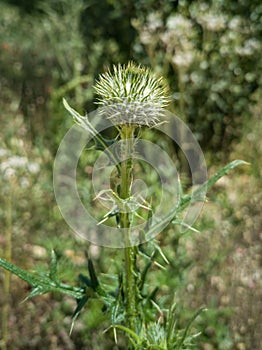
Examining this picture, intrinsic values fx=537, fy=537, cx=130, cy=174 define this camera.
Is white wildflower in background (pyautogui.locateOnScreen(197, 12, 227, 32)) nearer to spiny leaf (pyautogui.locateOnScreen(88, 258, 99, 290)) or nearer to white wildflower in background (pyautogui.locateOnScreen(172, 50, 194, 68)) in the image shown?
white wildflower in background (pyautogui.locateOnScreen(172, 50, 194, 68))

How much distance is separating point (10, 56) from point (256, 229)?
9.86 ft

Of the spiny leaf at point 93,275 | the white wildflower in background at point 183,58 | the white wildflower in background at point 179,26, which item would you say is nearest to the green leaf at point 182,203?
the spiny leaf at point 93,275

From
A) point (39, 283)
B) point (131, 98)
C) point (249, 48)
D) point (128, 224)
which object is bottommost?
point (39, 283)

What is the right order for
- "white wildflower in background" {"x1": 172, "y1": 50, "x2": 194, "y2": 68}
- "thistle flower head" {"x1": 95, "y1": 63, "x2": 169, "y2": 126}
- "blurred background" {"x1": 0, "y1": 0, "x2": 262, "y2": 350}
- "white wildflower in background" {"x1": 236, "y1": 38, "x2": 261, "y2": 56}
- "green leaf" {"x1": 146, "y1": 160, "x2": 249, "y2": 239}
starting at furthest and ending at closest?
"white wildflower in background" {"x1": 236, "y1": 38, "x2": 261, "y2": 56}, "white wildflower in background" {"x1": 172, "y1": 50, "x2": 194, "y2": 68}, "blurred background" {"x1": 0, "y1": 0, "x2": 262, "y2": 350}, "green leaf" {"x1": 146, "y1": 160, "x2": 249, "y2": 239}, "thistle flower head" {"x1": 95, "y1": 63, "x2": 169, "y2": 126}

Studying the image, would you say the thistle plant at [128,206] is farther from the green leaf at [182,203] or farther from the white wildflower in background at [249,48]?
the white wildflower in background at [249,48]

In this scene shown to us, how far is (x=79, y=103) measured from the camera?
12.2 ft

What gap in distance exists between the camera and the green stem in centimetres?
136

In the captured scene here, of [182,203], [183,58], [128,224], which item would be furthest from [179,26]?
[128,224]

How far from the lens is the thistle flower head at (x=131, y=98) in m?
1.35

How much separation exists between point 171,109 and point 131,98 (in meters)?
2.44

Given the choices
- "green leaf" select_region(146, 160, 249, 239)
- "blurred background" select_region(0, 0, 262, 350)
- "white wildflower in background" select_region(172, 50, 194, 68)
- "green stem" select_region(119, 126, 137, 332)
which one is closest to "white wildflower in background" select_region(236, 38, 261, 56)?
"blurred background" select_region(0, 0, 262, 350)

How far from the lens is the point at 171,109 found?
12.4ft

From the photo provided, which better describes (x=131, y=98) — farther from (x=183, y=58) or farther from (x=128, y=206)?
(x=183, y=58)

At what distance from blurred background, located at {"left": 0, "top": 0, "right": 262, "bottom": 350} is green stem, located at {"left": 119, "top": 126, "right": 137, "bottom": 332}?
1.58 feet
